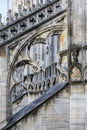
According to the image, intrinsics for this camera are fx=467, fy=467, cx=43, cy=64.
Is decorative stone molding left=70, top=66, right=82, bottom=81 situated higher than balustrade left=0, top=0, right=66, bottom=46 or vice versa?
balustrade left=0, top=0, right=66, bottom=46

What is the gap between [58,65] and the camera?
34.5 feet

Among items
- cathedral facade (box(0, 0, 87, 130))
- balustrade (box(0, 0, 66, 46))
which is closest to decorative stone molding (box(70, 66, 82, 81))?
cathedral facade (box(0, 0, 87, 130))

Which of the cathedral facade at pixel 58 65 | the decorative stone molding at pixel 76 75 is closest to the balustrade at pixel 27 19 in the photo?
the cathedral facade at pixel 58 65

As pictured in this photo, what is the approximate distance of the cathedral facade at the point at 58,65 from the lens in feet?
32.9

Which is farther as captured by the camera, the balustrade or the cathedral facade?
the balustrade

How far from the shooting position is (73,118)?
1004 centimetres

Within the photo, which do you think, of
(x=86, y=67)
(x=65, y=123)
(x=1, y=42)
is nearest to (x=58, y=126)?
(x=65, y=123)

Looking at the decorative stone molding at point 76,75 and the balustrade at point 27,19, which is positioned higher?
the balustrade at point 27,19

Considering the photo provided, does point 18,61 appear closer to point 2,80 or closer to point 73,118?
point 2,80

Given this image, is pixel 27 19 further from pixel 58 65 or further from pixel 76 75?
pixel 76 75

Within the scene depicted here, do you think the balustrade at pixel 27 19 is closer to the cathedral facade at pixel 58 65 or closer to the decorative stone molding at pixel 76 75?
the cathedral facade at pixel 58 65

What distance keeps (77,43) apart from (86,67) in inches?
23.2

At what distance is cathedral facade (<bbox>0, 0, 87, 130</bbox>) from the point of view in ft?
32.9

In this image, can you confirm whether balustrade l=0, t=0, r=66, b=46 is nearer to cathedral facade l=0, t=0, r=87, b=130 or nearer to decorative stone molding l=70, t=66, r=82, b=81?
cathedral facade l=0, t=0, r=87, b=130
